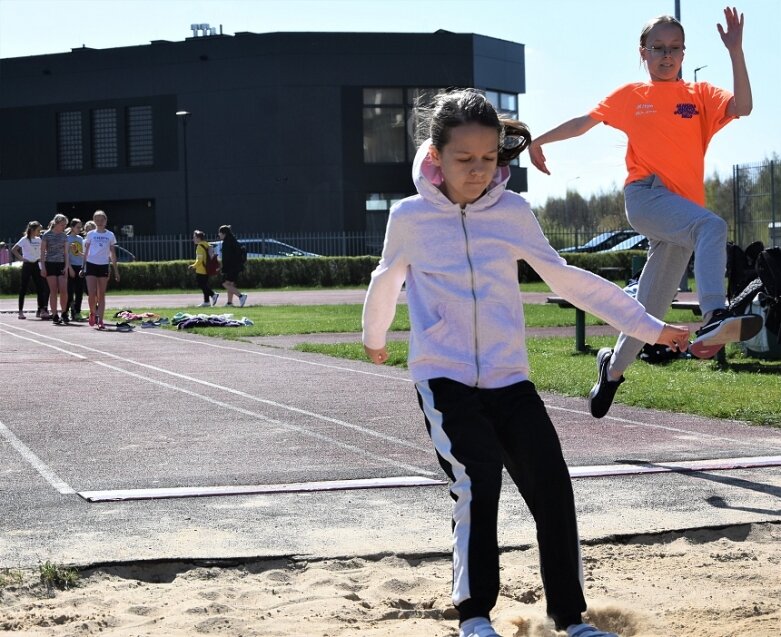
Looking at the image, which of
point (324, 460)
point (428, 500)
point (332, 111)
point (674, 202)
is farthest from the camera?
point (332, 111)

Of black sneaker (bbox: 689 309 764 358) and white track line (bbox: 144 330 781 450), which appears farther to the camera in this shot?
white track line (bbox: 144 330 781 450)

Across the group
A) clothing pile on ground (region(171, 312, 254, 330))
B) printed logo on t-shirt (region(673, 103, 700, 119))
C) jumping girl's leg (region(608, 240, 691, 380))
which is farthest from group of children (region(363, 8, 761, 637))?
clothing pile on ground (region(171, 312, 254, 330))

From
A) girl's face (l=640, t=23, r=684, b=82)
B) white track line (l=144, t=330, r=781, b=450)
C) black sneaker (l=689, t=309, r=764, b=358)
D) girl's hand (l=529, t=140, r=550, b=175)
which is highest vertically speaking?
girl's face (l=640, t=23, r=684, b=82)

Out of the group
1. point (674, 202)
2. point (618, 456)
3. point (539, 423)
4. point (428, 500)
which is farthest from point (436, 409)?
point (618, 456)

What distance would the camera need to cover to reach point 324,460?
307 inches

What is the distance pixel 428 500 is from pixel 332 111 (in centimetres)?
5205

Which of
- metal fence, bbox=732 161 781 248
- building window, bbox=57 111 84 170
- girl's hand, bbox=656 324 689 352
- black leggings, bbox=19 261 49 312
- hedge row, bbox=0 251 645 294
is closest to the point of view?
girl's hand, bbox=656 324 689 352

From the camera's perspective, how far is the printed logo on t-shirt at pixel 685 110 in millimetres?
6977

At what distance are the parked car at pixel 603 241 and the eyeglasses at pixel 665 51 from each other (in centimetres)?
4401

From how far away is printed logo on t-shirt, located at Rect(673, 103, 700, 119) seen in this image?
6.98 meters

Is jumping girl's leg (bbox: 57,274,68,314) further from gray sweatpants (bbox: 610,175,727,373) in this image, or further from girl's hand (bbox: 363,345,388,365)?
girl's hand (bbox: 363,345,388,365)

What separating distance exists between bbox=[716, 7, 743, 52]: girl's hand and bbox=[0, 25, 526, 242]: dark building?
49142 mm

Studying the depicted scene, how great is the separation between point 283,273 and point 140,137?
17.9 meters

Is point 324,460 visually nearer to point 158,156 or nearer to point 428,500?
point 428,500
